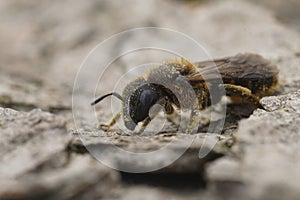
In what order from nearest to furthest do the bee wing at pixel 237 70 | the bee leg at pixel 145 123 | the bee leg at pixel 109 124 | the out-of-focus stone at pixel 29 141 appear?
1. the out-of-focus stone at pixel 29 141
2. the bee leg at pixel 145 123
3. the bee leg at pixel 109 124
4. the bee wing at pixel 237 70

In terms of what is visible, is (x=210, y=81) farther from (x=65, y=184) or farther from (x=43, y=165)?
(x=65, y=184)

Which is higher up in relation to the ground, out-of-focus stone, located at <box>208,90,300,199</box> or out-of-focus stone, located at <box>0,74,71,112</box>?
out-of-focus stone, located at <box>0,74,71,112</box>

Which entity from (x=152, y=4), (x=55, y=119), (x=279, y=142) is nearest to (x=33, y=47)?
(x=152, y=4)

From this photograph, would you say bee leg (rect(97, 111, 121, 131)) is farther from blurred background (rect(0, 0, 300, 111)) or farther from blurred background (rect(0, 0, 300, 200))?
blurred background (rect(0, 0, 300, 111))

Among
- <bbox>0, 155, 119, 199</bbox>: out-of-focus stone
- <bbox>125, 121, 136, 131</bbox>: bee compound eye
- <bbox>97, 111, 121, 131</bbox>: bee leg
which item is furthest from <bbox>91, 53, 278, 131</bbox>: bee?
<bbox>0, 155, 119, 199</bbox>: out-of-focus stone

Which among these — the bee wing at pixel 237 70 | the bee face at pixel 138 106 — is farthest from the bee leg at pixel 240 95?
the bee face at pixel 138 106

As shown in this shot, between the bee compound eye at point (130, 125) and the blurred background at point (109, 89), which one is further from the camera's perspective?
the bee compound eye at point (130, 125)

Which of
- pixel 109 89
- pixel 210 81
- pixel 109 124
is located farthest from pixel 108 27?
pixel 109 124

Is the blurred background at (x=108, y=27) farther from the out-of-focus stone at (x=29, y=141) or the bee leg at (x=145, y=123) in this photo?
the out-of-focus stone at (x=29, y=141)
